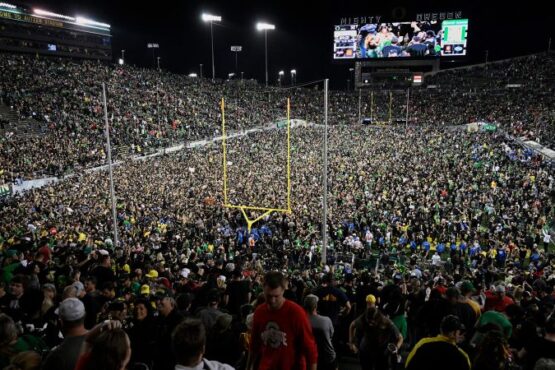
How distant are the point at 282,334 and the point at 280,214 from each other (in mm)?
13808

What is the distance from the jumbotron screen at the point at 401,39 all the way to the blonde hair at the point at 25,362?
45.4 meters

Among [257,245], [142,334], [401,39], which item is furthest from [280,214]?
Answer: [401,39]

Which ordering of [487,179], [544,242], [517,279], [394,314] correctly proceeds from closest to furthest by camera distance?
[394,314], [517,279], [544,242], [487,179]

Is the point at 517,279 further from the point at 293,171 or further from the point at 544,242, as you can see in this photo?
the point at 293,171

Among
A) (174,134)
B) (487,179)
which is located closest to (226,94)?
(174,134)

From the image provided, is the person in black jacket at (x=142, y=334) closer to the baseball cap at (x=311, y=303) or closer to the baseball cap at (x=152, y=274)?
the baseball cap at (x=311, y=303)

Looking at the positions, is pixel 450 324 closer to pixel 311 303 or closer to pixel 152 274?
pixel 311 303

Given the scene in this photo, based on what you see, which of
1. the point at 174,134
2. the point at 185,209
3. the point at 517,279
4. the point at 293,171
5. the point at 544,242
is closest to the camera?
the point at 517,279

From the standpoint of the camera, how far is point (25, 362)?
2.36 metres

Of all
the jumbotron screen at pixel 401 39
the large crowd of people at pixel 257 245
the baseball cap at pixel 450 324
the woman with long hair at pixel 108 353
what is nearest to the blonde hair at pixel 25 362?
the large crowd of people at pixel 257 245

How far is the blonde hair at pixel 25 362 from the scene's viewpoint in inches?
Answer: 91.9

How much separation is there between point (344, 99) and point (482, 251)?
47.0 meters

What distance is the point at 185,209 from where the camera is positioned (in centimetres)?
1630

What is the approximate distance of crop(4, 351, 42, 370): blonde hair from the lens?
91.9 inches
